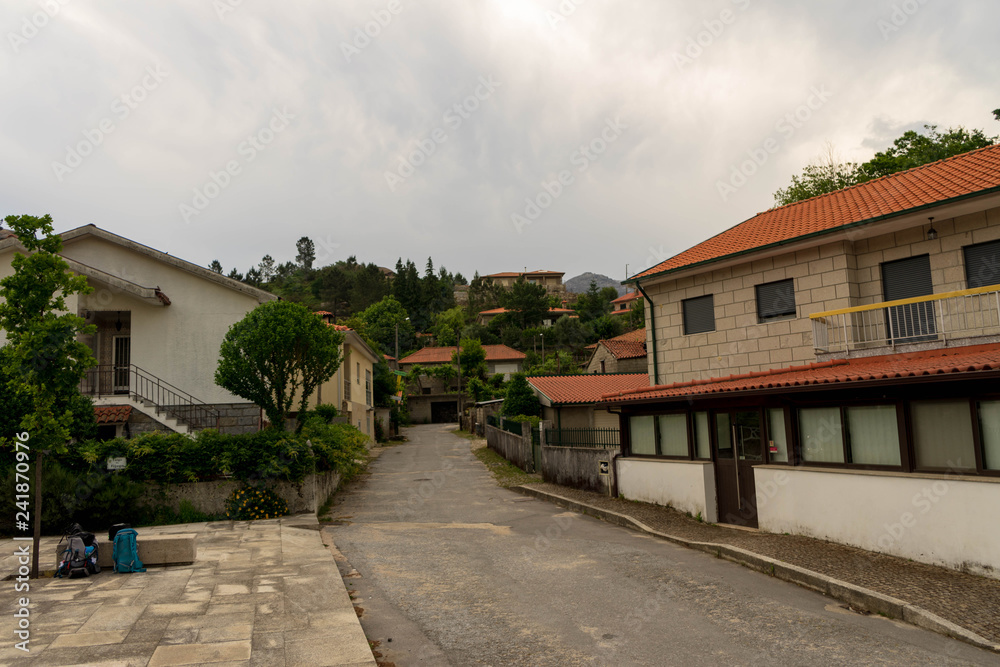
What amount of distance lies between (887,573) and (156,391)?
1741cm

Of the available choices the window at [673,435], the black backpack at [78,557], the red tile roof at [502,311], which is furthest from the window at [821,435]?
the red tile roof at [502,311]

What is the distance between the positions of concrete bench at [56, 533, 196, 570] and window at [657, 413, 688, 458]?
9.82 m

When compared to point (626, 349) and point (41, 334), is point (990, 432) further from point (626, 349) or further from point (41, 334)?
point (626, 349)

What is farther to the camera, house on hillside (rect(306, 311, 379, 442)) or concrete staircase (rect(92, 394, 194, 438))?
house on hillside (rect(306, 311, 379, 442))

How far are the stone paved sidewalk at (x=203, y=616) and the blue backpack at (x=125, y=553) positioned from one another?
15 cm

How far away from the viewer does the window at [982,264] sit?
40.1 ft

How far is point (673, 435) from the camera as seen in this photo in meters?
14.7

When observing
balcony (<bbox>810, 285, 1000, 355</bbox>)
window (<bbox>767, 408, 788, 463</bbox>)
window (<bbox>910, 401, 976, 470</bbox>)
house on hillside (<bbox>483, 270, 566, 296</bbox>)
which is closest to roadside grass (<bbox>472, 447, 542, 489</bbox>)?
window (<bbox>767, 408, 788, 463</bbox>)

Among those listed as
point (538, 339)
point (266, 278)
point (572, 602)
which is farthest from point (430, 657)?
point (266, 278)

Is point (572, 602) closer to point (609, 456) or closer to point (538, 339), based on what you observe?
point (609, 456)

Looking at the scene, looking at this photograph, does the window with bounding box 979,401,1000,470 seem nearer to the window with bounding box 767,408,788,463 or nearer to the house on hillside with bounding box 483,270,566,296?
the window with bounding box 767,408,788,463

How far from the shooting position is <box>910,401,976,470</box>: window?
9008mm

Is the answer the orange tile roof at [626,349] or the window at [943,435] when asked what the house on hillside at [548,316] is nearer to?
the orange tile roof at [626,349]

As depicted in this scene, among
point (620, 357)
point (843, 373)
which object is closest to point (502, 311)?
point (620, 357)
